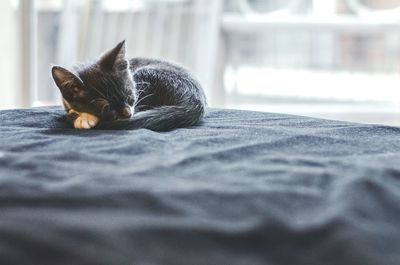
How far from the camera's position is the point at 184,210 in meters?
0.66

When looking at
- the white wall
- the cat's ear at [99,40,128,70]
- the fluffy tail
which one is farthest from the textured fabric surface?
the white wall

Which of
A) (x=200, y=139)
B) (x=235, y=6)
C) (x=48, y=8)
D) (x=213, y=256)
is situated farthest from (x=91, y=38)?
(x=213, y=256)

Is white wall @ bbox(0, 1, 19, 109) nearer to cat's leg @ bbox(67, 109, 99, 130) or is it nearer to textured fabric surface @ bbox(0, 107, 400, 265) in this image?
cat's leg @ bbox(67, 109, 99, 130)

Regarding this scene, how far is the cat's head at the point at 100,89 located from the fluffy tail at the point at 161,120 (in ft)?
0.14

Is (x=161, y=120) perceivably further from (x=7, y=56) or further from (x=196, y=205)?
(x=7, y=56)

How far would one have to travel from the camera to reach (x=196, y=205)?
0.67 m

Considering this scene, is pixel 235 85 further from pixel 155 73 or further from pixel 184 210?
pixel 184 210

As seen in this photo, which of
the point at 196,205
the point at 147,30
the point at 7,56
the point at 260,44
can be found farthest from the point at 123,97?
the point at 260,44

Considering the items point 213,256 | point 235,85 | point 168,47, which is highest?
point 168,47

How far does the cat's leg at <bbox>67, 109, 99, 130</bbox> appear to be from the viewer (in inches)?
47.5

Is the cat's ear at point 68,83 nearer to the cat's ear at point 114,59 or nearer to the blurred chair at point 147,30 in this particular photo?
the cat's ear at point 114,59

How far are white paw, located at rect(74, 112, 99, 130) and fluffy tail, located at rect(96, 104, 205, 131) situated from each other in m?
0.02

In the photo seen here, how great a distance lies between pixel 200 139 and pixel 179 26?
174 centimetres

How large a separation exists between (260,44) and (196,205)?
2.21 meters
